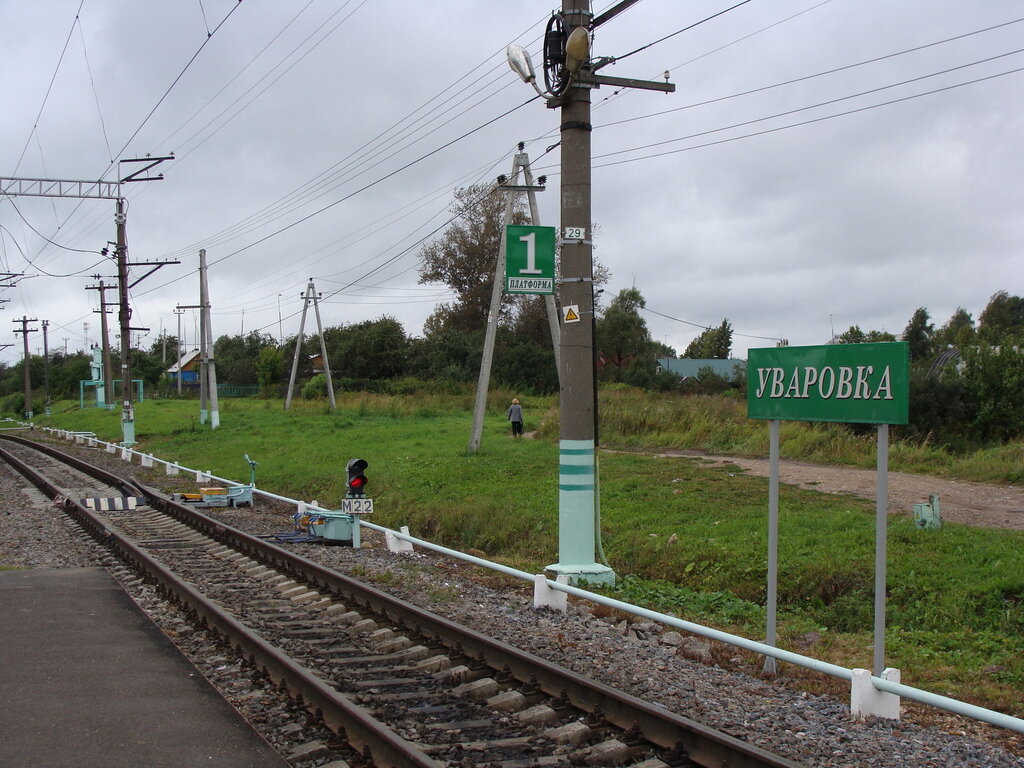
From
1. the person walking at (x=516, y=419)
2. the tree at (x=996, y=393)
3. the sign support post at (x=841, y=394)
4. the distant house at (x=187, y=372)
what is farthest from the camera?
the distant house at (x=187, y=372)

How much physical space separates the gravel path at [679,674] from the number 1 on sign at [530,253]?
3498 millimetres

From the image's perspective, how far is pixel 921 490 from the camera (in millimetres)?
16766

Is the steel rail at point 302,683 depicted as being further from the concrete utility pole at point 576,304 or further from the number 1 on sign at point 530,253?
the number 1 on sign at point 530,253

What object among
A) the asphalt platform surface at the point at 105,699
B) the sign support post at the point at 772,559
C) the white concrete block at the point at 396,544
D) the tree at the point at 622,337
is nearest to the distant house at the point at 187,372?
the tree at the point at 622,337

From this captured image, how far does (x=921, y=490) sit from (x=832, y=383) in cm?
1176

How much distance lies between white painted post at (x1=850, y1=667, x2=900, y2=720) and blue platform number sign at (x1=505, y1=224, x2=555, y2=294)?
5.89 m

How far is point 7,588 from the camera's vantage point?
398 inches

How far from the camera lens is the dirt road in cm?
1436

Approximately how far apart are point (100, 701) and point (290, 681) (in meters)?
1.20

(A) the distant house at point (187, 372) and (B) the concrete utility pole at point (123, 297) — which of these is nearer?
(B) the concrete utility pole at point (123, 297)

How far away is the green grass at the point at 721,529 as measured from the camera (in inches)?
347

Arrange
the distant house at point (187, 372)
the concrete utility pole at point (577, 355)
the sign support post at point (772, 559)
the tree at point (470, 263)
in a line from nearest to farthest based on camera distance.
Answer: the sign support post at point (772, 559) → the concrete utility pole at point (577, 355) → the tree at point (470, 263) → the distant house at point (187, 372)

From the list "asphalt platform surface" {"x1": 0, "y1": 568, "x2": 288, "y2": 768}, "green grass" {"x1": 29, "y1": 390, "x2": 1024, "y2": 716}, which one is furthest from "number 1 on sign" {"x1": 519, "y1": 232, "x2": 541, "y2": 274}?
"asphalt platform surface" {"x1": 0, "y1": 568, "x2": 288, "y2": 768}

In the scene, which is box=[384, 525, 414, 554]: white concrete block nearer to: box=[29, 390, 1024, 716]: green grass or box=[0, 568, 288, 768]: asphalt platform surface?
box=[29, 390, 1024, 716]: green grass
